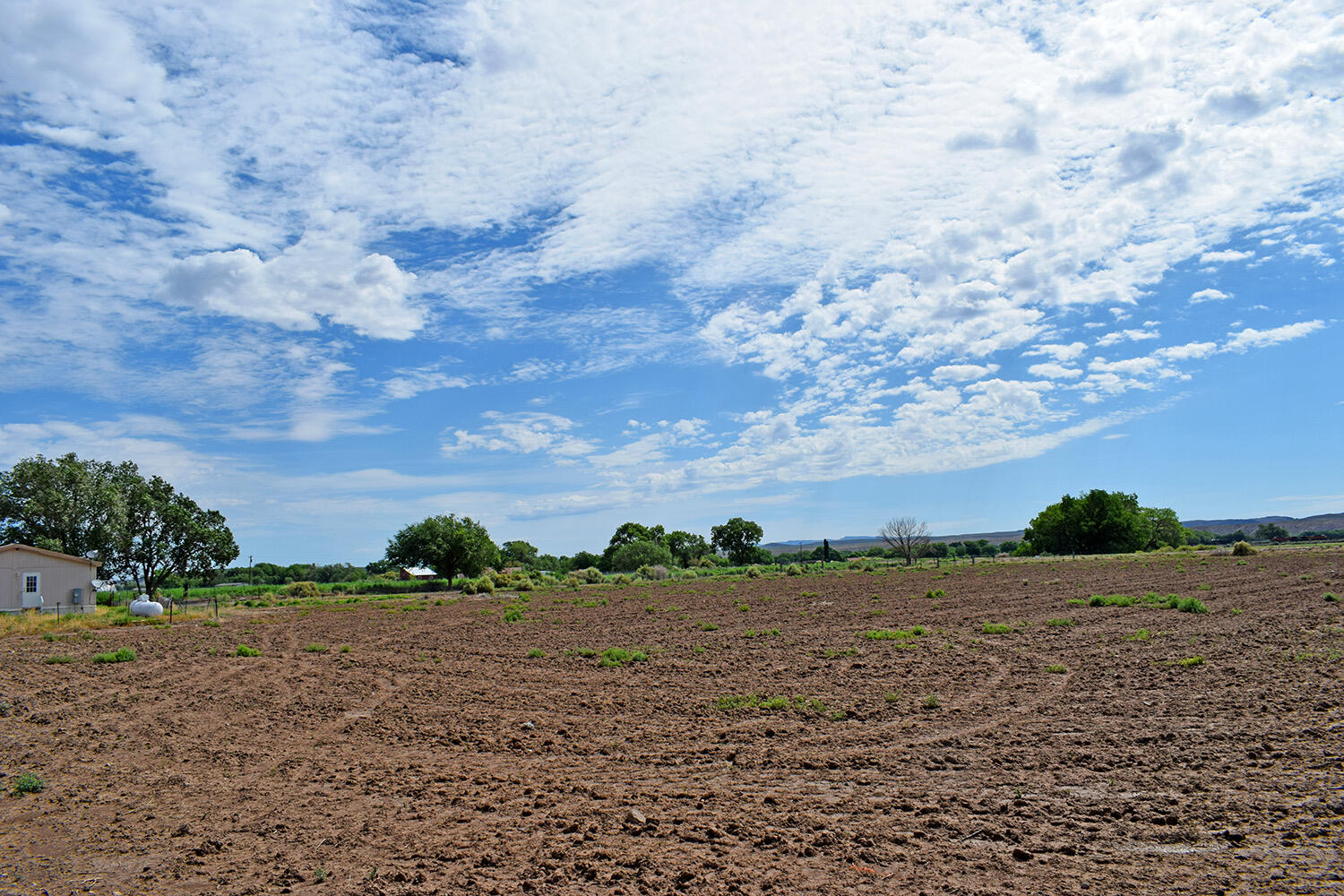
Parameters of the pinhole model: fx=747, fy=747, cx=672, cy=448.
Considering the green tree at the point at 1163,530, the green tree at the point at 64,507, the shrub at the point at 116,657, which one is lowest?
the green tree at the point at 1163,530

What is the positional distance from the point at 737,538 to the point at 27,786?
124m

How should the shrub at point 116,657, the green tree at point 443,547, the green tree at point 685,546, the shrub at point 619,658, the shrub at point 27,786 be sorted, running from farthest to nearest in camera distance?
the green tree at point 685,546 < the green tree at point 443,547 < the shrub at point 116,657 < the shrub at point 619,658 < the shrub at point 27,786

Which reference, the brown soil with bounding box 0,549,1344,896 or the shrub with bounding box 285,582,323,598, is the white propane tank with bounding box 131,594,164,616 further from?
the shrub with bounding box 285,582,323,598

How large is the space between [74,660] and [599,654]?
12.9 m

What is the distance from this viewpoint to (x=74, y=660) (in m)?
18.2

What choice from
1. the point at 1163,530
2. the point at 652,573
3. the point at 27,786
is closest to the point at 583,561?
the point at 652,573

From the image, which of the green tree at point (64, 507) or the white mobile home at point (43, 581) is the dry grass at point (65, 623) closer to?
the white mobile home at point (43, 581)

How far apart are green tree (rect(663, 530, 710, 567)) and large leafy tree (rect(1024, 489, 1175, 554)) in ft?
173

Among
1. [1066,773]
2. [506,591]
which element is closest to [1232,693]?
[1066,773]

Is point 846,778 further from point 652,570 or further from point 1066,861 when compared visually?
point 652,570

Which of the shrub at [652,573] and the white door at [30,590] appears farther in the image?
the shrub at [652,573]

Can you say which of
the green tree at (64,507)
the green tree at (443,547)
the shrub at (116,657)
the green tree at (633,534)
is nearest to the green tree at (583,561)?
the green tree at (633,534)

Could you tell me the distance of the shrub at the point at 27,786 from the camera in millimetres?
8250

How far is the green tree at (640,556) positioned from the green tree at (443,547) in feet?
87.2
